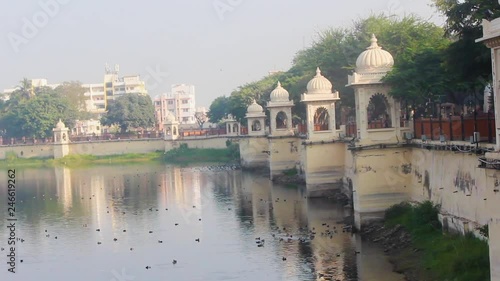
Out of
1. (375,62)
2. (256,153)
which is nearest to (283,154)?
(256,153)

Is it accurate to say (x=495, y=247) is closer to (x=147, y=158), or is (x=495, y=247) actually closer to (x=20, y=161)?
(x=147, y=158)

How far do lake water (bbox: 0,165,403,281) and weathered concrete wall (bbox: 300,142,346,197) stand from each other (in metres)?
0.84

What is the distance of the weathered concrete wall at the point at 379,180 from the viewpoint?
2459cm

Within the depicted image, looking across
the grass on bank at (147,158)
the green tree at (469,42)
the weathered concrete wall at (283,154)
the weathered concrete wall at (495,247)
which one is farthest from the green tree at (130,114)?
the weathered concrete wall at (495,247)

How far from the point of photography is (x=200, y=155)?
236 feet

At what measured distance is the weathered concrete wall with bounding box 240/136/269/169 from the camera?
179ft

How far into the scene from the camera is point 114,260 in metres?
24.3

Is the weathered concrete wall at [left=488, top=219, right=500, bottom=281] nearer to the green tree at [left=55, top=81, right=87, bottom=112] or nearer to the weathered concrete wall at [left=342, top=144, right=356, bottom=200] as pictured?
the weathered concrete wall at [left=342, top=144, right=356, bottom=200]

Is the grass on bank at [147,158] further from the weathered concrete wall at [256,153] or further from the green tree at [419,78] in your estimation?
the green tree at [419,78]

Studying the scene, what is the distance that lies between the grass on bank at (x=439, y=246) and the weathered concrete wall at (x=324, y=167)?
10.2 meters

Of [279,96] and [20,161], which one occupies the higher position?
[279,96]

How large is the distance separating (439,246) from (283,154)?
26.1 metres

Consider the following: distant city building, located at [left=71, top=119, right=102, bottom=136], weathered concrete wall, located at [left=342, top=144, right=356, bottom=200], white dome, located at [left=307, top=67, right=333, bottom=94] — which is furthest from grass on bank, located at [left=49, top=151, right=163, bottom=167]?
weathered concrete wall, located at [left=342, top=144, right=356, bottom=200]

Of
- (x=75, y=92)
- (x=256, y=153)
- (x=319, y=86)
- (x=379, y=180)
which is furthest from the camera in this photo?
(x=75, y=92)
